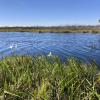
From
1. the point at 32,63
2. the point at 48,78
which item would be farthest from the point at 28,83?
the point at 32,63

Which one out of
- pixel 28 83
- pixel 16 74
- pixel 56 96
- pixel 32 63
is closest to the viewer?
pixel 56 96

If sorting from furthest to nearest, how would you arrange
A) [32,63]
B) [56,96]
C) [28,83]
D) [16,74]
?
[32,63] < [16,74] < [28,83] < [56,96]

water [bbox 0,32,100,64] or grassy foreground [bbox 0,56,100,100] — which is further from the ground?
grassy foreground [bbox 0,56,100,100]

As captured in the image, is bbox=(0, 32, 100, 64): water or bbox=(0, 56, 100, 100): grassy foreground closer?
bbox=(0, 56, 100, 100): grassy foreground

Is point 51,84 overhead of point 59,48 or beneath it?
overhead

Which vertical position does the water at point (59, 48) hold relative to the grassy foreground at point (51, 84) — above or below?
below

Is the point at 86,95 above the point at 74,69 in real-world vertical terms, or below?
below

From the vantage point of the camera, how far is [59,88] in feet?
21.6

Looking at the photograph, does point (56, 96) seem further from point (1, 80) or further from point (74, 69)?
point (1, 80)

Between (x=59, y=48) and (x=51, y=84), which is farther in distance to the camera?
(x=59, y=48)

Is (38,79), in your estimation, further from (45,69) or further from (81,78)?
(81,78)

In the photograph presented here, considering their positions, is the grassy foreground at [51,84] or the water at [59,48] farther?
the water at [59,48]

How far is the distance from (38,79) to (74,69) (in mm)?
1299

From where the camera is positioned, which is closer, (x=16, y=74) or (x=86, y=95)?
(x=86, y=95)
